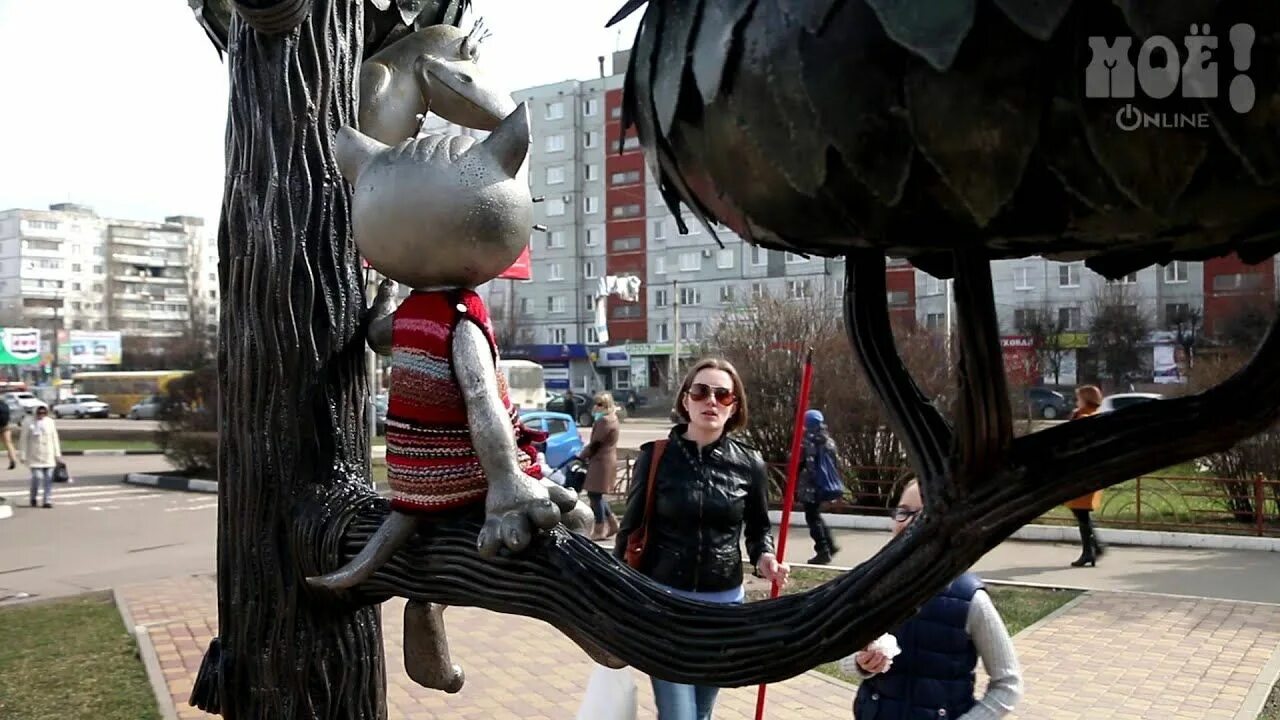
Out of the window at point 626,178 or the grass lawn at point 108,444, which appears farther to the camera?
the window at point 626,178

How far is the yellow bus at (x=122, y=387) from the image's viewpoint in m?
42.4

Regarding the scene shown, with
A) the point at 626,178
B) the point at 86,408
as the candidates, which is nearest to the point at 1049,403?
the point at 626,178

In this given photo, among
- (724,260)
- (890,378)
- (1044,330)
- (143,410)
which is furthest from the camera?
(724,260)

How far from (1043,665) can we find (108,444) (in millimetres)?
25833

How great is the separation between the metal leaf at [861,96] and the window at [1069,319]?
27228 mm

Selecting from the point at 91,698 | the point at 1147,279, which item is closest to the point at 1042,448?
the point at 91,698

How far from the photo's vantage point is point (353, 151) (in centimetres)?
152

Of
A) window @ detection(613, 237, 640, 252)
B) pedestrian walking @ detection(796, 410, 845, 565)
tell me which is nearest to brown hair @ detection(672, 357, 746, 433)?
pedestrian walking @ detection(796, 410, 845, 565)

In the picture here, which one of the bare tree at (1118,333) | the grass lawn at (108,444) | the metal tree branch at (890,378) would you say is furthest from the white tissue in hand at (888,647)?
the bare tree at (1118,333)

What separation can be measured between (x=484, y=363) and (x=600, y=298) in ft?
98.5

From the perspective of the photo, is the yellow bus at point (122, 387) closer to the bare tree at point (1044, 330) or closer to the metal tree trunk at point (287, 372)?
the bare tree at point (1044, 330)

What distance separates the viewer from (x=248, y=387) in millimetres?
1654

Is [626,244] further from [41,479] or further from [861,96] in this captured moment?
[861,96]

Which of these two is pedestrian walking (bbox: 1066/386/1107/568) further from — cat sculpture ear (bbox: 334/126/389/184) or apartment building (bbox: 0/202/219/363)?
apartment building (bbox: 0/202/219/363)
